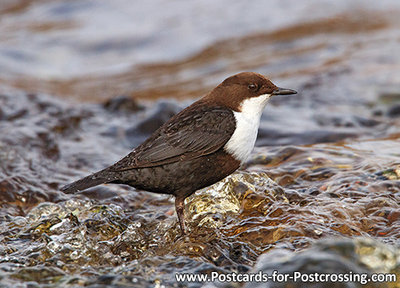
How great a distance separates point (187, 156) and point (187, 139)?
0.13m

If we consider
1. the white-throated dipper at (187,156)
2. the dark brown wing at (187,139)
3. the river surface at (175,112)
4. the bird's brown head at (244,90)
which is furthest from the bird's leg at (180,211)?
the bird's brown head at (244,90)

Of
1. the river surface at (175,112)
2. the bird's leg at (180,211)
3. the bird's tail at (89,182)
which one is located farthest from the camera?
the bird's leg at (180,211)

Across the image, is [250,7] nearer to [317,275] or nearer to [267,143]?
[267,143]

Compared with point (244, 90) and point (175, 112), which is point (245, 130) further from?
point (175, 112)

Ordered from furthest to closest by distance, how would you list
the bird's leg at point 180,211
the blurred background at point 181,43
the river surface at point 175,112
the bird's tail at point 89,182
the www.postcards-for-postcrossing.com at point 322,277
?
the blurred background at point 181,43, the bird's leg at point 180,211, the bird's tail at point 89,182, the river surface at point 175,112, the www.postcards-for-postcrossing.com at point 322,277

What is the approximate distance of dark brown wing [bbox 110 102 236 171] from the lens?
4.15 meters

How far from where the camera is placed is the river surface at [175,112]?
3.92 m

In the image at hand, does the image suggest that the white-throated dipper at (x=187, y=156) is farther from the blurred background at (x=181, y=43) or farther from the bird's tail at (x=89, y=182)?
the blurred background at (x=181, y=43)

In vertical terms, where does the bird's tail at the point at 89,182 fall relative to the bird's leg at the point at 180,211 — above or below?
above

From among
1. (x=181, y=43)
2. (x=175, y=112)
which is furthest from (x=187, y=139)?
(x=181, y=43)

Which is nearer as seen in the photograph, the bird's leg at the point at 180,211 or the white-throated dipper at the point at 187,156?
the white-throated dipper at the point at 187,156

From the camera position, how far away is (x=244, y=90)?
4371mm

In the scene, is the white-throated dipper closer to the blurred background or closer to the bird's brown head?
the bird's brown head

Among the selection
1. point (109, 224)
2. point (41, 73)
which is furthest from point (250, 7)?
point (109, 224)
